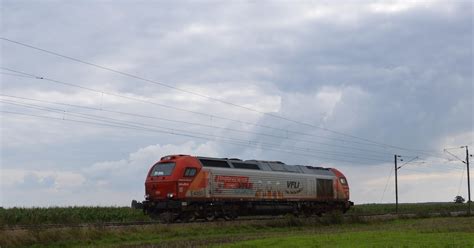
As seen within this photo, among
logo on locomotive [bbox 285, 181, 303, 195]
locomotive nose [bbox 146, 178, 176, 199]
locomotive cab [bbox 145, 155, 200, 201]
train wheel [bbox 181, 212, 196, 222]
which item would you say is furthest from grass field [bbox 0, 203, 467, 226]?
logo on locomotive [bbox 285, 181, 303, 195]

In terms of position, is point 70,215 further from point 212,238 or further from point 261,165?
point 212,238

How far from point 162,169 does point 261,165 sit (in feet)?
30.2

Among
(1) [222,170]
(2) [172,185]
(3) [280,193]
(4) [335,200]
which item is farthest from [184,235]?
(4) [335,200]

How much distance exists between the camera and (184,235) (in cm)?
3166

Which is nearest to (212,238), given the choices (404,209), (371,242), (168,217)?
(371,242)

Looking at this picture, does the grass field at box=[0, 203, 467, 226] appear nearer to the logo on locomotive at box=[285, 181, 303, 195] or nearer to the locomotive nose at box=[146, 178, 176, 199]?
the locomotive nose at box=[146, 178, 176, 199]

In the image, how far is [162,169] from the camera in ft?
135

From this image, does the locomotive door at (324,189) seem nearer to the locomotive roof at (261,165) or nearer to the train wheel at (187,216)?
the locomotive roof at (261,165)

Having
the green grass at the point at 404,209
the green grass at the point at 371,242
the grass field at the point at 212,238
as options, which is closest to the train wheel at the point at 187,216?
the grass field at the point at 212,238

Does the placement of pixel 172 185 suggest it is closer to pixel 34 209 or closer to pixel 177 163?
pixel 177 163

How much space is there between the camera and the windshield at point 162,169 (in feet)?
133

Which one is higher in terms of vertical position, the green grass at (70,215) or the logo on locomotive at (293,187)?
the logo on locomotive at (293,187)

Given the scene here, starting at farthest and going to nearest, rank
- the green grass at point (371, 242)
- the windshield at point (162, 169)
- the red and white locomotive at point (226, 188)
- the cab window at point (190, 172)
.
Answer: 1. the windshield at point (162, 169)
2. the cab window at point (190, 172)
3. the red and white locomotive at point (226, 188)
4. the green grass at point (371, 242)

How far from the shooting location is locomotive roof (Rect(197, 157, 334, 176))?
4228 cm
